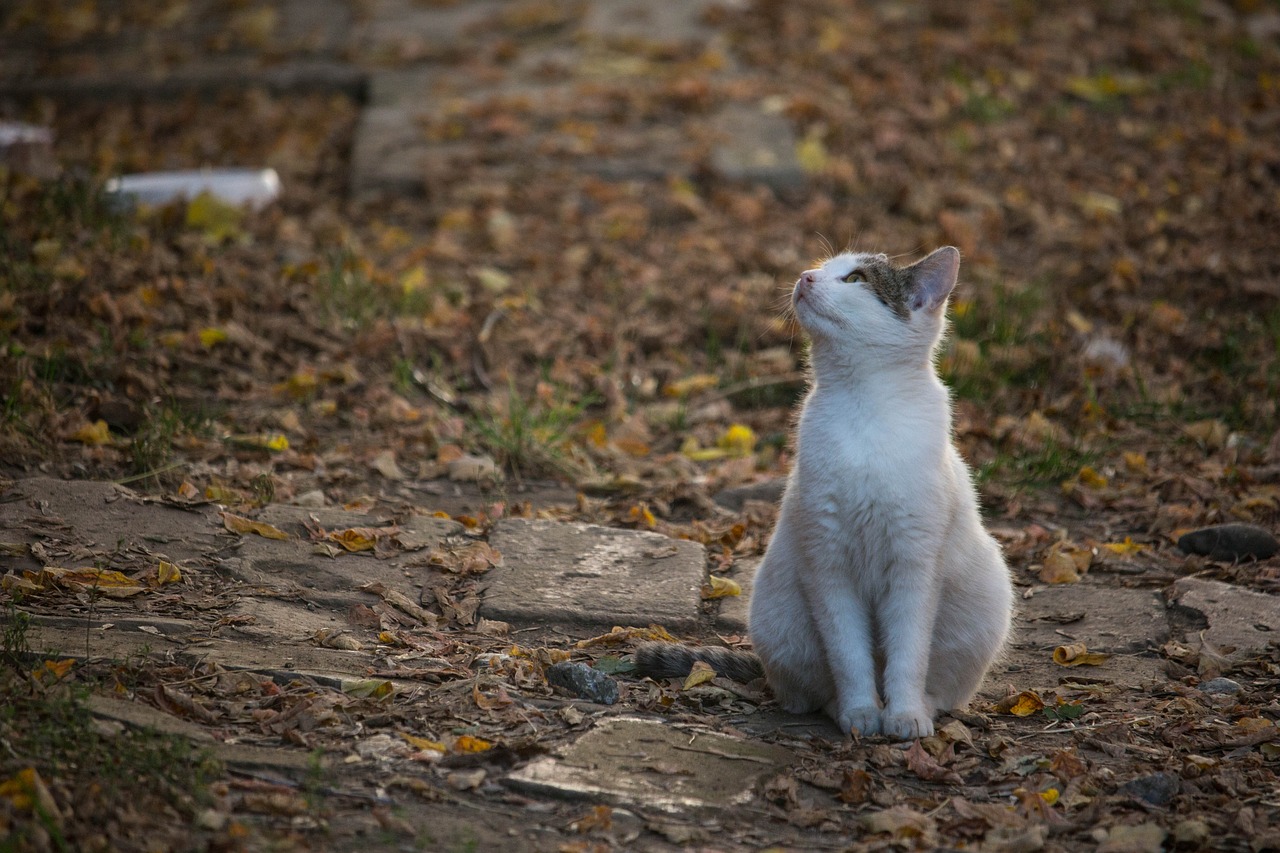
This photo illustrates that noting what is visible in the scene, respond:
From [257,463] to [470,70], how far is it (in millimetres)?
5350

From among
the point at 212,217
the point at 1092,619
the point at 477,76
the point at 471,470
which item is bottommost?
the point at 1092,619

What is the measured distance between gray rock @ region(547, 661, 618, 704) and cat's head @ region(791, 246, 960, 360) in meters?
1.08

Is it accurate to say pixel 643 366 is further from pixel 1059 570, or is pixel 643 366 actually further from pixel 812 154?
pixel 812 154

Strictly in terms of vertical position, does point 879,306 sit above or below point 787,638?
above

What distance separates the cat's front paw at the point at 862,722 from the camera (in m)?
3.21

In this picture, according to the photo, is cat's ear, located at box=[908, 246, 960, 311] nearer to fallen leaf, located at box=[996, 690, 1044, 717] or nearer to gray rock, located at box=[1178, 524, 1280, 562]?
fallen leaf, located at box=[996, 690, 1044, 717]

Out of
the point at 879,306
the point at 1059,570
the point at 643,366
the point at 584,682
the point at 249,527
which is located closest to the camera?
the point at 584,682

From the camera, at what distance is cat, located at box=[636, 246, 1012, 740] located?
10.5 ft

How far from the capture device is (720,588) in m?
4.09

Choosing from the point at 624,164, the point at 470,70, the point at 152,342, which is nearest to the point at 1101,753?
the point at 152,342

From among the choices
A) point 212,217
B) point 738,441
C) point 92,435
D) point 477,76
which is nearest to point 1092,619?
point 738,441

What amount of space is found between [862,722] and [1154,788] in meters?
0.70

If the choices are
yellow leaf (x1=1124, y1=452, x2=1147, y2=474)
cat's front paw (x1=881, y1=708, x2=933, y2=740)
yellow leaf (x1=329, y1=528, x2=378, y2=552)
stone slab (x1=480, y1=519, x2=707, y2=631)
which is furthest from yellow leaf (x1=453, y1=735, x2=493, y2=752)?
yellow leaf (x1=1124, y1=452, x2=1147, y2=474)

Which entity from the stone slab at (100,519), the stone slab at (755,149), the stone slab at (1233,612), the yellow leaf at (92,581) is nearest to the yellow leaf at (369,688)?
the yellow leaf at (92,581)
